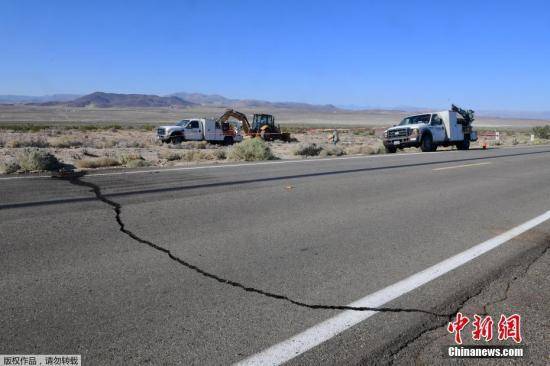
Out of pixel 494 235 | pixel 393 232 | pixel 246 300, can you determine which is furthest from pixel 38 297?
pixel 494 235

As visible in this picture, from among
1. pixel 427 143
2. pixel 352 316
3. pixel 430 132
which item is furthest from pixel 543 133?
pixel 352 316

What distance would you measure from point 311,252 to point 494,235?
2668mm

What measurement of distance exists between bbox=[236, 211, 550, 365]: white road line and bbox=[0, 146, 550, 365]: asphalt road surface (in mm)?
49

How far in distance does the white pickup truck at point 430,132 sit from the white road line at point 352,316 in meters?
19.0

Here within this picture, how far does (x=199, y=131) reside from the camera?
3481 centimetres

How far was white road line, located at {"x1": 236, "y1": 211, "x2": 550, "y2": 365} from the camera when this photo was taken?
327 cm

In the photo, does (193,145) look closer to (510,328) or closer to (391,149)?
(391,149)

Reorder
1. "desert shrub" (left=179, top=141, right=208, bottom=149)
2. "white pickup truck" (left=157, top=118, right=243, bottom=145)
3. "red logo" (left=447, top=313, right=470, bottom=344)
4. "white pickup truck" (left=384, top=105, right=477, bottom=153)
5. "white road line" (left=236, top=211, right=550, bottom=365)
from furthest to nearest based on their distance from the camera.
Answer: "white pickup truck" (left=157, top=118, right=243, bottom=145) → "desert shrub" (left=179, top=141, right=208, bottom=149) → "white pickup truck" (left=384, top=105, right=477, bottom=153) → "red logo" (left=447, top=313, right=470, bottom=344) → "white road line" (left=236, top=211, right=550, bottom=365)

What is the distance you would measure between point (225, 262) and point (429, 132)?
21.7 meters

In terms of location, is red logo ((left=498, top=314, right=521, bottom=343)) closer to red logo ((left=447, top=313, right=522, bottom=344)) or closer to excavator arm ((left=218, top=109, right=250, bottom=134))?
red logo ((left=447, top=313, right=522, bottom=344))

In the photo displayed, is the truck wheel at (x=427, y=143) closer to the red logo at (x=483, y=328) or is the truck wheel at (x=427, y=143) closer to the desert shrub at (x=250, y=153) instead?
the desert shrub at (x=250, y=153)

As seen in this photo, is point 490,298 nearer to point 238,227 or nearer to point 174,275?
point 174,275

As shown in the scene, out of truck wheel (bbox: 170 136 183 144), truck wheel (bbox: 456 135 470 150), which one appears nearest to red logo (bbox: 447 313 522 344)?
truck wheel (bbox: 456 135 470 150)

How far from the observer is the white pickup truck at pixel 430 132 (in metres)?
24.5
